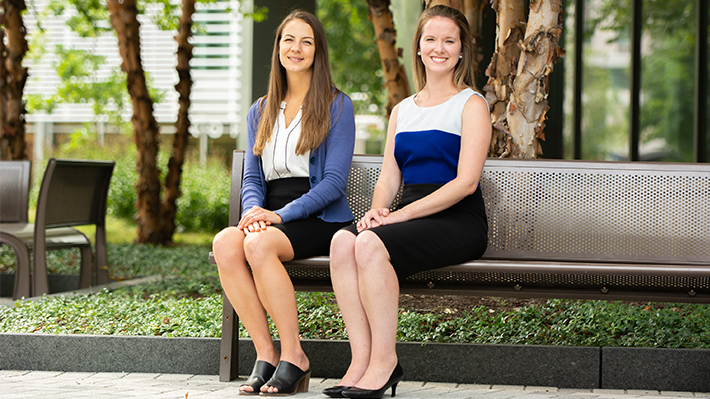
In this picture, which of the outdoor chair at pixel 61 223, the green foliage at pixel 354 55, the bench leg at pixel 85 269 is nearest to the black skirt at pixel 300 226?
the outdoor chair at pixel 61 223

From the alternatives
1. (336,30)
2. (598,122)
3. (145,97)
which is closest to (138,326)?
(145,97)

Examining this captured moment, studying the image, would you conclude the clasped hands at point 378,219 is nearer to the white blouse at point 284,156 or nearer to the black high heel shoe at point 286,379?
the white blouse at point 284,156

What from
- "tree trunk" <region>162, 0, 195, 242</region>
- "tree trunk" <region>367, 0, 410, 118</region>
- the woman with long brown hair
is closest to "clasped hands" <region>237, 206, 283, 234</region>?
the woman with long brown hair

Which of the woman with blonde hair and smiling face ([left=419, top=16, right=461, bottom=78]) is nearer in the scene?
the woman with blonde hair

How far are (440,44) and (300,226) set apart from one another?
3.47 feet

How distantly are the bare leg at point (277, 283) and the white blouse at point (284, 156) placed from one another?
420mm

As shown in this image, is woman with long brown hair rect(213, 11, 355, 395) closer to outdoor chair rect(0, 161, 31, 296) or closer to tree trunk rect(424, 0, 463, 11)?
tree trunk rect(424, 0, 463, 11)

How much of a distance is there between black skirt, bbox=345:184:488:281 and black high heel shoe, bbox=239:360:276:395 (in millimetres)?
674

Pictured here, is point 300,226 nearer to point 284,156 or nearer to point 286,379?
point 284,156

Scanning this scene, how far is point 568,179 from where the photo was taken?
11.0 ft

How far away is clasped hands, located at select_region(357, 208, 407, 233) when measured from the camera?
2994mm

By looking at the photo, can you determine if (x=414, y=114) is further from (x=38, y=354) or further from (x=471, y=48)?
(x=38, y=354)

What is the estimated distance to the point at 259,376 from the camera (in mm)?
2924

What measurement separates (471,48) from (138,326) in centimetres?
227
